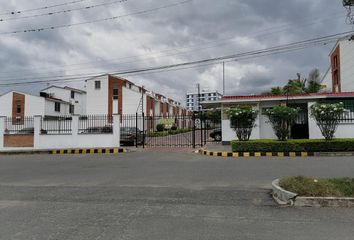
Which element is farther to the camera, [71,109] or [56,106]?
[71,109]

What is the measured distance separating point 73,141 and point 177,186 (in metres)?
16.0

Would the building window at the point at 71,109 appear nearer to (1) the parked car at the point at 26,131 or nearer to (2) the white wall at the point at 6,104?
(2) the white wall at the point at 6,104

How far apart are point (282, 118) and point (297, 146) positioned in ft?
6.01

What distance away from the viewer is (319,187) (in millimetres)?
7262

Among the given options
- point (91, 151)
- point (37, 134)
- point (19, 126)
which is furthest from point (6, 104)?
point (91, 151)

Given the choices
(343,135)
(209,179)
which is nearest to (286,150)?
(343,135)

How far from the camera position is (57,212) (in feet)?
21.5

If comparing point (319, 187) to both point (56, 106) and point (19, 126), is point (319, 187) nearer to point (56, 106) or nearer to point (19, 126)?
point (19, 126)

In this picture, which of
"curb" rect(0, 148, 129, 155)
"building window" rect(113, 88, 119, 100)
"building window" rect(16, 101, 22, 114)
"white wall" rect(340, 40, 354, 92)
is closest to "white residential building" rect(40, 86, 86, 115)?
"building window" rect(16, 101, 22, 114)

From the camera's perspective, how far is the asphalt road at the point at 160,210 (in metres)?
5.21

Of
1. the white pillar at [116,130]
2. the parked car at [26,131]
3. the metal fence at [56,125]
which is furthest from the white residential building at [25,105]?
the white pillar at [116,130]

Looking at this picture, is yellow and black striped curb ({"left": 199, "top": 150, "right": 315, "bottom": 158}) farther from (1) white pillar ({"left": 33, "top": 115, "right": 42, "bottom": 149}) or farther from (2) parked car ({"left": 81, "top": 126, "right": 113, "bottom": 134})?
(1) white pillar ({"left": 33, "top": 115, "right": 42, "bottom": 149})

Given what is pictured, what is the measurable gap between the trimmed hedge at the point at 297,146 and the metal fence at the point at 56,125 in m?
12.1

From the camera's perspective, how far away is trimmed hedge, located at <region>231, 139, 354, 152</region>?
17000 millimetres
